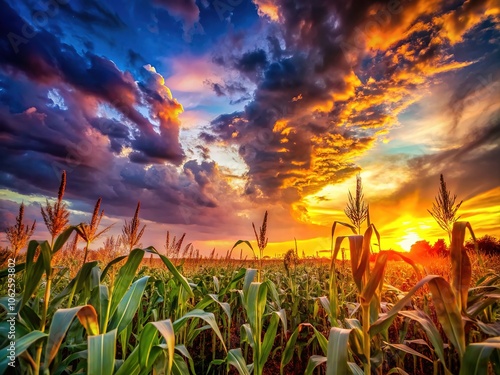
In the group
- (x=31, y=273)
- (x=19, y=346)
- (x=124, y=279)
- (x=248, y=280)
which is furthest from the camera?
(x=248, y=280)

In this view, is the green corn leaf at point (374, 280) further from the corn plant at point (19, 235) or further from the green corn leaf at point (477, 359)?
the corn plant at point (19, 235)

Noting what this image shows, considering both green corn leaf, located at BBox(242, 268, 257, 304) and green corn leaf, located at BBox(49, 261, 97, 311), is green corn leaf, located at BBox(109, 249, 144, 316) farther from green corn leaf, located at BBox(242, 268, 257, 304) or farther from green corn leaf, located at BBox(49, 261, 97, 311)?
green corn leaf, located at BBox(242, 268, 257, 304)

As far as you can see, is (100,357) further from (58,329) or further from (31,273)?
(31,273)

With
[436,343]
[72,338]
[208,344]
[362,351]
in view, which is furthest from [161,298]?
[436,343]

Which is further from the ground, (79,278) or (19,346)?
(79,278)

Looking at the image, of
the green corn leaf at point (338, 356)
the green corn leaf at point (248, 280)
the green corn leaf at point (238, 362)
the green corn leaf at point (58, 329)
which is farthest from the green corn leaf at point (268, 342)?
the green corn leaf at point (58, 329)

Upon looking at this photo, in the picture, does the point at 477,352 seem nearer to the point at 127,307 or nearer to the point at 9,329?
the point at 127,307

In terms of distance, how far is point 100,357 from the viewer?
1.54 m

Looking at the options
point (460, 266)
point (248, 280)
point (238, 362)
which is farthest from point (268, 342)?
point (460, 266)

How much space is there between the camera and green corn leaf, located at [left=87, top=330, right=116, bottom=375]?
60.2 inches

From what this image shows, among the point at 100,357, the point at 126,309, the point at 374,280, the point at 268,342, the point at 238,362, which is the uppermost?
the point at 374,280

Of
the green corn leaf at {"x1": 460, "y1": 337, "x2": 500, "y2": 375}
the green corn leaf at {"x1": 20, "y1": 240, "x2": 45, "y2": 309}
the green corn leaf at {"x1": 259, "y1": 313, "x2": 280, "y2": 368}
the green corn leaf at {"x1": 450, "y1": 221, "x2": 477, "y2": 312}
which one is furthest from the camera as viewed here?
the green corn leaf at {"x1": 259, "y1": 313, "x2": 280, "y2": 368}

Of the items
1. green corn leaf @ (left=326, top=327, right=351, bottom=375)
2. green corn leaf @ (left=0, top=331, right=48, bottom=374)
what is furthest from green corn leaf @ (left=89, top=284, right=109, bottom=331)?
green corn leaf @ (left=326, top=327, right=351, bottom=375)

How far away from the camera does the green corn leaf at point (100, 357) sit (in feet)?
5.02
